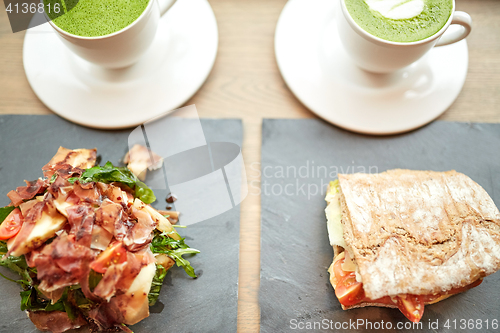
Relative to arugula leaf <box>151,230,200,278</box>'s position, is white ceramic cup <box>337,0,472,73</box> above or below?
above

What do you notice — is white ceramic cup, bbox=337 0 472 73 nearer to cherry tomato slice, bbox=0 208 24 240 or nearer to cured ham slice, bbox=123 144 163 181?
cured ham slice, bbox=123 144 163 181

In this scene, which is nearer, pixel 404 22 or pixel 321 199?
pixel 404 22

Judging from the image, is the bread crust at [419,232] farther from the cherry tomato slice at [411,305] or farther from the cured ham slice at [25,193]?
the cured ham slice at [25,193]

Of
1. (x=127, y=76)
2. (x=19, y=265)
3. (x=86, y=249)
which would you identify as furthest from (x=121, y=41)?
(x=19, y=265)

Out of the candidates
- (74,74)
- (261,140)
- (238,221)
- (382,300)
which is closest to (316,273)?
(382,300)

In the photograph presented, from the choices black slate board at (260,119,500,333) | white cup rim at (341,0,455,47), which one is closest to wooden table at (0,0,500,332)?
black slate board at (260,119,500,333)

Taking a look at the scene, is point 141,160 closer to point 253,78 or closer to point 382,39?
point 253,78

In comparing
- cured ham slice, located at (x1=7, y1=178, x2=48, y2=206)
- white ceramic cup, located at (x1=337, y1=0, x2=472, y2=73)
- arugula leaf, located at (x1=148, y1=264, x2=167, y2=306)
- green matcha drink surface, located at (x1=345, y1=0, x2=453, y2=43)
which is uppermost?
green matcha drink surface, located at (x1=345, y1=0, x2=453, y2=43)
